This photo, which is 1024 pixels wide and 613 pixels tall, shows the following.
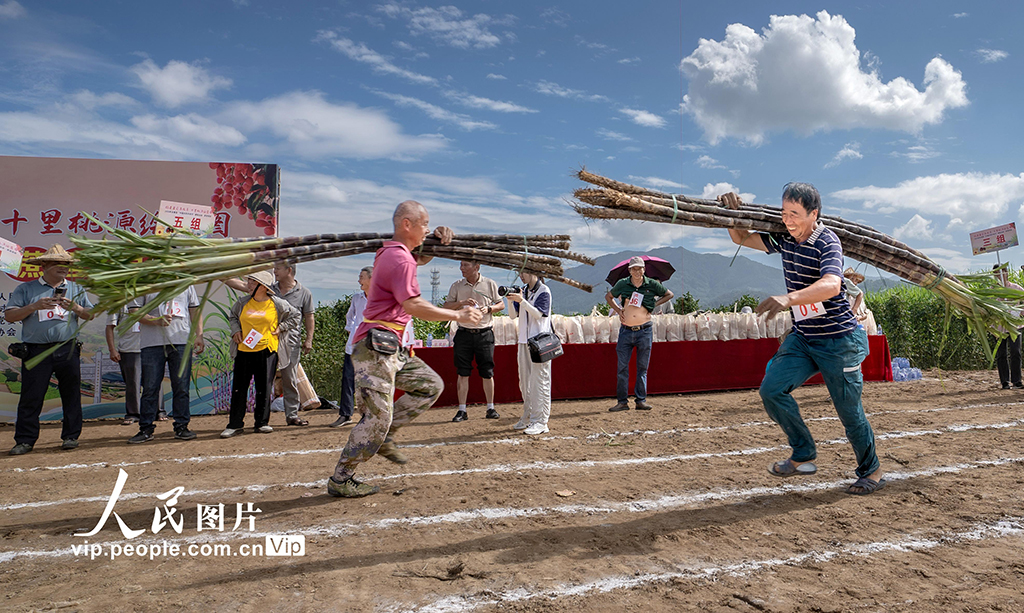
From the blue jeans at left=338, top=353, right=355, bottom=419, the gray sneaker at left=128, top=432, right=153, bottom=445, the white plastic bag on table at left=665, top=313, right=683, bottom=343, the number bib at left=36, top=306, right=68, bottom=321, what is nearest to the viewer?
the number bib at left=36, top=306, right=68, bottom=321

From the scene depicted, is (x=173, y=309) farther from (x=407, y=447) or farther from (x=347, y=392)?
(x=407, y=447)

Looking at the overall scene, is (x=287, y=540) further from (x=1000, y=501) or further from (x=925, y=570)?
(x=1000, y=501)

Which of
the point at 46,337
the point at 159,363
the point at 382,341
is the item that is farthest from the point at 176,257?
the point at 159,363

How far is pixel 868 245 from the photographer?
4.77 meters

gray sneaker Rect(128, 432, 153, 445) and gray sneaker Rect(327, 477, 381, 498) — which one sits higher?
gray sneaker Rect(327, 477, 381, 498)

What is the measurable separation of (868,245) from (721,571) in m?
3.07

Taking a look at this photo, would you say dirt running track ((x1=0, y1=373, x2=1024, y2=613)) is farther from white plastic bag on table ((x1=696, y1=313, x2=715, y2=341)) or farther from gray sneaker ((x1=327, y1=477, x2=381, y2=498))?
white plastic bag on table ((x1=696, y1=313, x2=715, y2=341))

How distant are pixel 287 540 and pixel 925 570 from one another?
3.44 meters

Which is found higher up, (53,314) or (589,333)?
(53,314)

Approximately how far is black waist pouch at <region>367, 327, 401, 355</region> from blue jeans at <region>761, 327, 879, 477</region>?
2.59 meters

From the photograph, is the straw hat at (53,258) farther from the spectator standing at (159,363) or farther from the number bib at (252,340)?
the number bib at (252,340)

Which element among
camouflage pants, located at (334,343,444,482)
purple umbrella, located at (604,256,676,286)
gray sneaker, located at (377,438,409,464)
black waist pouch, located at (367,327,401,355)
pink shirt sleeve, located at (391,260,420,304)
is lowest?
gray sneaker, located at (377,438,409,464)

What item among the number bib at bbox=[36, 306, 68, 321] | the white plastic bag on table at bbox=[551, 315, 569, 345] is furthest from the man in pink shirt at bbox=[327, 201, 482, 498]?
the white plastic bag on table at bbox=[551, 315, 569, 345]

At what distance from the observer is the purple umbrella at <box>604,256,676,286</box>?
9516mm
